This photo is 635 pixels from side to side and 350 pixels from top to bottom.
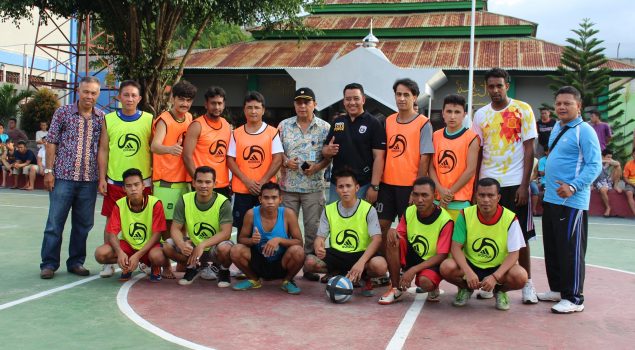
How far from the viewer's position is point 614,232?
1116 cm

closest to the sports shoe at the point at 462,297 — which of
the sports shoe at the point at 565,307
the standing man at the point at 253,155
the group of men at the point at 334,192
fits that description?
the group of men at the point at 334,192

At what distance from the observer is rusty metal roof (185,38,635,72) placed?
19852 millimetres

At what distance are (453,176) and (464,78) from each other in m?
15.5

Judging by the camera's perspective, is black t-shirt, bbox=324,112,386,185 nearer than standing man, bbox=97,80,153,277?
Yes

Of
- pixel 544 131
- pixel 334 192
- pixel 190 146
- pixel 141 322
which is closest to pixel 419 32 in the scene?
pixel 544 131

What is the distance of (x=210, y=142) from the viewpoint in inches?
262

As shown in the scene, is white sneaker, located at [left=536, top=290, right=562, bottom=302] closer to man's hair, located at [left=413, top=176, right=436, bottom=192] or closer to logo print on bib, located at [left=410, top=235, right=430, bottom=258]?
logo print on bib, located at [left=410, top=235, right=430, bottom=258]

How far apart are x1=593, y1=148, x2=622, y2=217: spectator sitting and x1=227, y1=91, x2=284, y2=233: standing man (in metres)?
9.26

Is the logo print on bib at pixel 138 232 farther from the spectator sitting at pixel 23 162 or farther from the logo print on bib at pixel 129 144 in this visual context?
the spectator sitting at pixel 23 162

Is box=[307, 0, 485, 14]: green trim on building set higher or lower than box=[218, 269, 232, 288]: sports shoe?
higher

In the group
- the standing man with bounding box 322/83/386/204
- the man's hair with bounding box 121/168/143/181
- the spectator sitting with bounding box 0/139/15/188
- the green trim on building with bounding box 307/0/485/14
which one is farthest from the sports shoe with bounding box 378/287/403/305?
the green trim on building with bounding box 307/0/485/14

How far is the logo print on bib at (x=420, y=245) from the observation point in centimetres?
592

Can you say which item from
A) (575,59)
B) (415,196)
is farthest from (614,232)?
(575,59)

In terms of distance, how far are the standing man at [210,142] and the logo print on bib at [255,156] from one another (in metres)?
0.28
